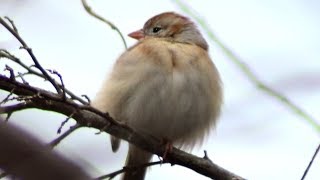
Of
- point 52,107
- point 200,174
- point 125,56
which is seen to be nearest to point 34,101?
point 52,107

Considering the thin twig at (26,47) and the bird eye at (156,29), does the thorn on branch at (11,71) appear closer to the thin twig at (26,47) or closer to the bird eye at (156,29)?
the thin twig at (26,47)

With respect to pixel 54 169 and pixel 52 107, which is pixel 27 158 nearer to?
pixel 54 169

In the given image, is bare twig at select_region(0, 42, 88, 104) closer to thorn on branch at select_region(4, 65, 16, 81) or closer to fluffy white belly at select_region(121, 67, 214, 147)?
thorn on branch at select_region(4, 65, 16, 81)

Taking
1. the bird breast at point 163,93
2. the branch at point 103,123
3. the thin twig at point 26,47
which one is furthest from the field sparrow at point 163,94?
the thin twig at point 26,47

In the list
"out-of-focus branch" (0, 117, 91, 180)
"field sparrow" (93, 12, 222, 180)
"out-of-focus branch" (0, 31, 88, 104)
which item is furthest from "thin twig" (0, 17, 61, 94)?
"out-of-focus branch" (0, 117, 91, 180)

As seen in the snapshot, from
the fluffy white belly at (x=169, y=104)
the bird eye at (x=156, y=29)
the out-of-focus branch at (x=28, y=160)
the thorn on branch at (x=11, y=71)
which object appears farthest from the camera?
the bird eye at (x=156, y=29)

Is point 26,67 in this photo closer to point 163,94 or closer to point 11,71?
point 11,71

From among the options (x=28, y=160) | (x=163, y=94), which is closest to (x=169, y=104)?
(x=163, y=94)
